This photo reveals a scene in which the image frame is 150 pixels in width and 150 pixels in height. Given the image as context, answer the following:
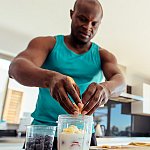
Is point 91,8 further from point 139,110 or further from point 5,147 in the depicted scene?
point 139,110

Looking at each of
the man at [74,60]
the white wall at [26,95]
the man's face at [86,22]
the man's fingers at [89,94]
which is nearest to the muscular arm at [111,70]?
the man at [74,60]

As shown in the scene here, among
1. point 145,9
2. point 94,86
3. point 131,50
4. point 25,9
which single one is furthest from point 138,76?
point 94,86

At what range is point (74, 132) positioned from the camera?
0.52m

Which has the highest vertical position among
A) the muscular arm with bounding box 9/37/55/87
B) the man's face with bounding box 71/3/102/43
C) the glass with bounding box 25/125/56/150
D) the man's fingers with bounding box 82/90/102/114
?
the man's face with bounding box 71/3/102/43

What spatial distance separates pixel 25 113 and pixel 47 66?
1873 millimetres

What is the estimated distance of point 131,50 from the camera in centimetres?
320

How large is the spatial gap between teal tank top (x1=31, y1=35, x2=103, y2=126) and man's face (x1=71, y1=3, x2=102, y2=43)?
6cm

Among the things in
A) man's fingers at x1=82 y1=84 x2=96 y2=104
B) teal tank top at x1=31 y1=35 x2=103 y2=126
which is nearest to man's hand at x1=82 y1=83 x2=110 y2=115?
man's fingers at x1=82 y1=84 x2=96 y2=104

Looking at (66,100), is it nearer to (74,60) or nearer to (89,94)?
(89,94)

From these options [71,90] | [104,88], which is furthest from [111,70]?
[71,90]

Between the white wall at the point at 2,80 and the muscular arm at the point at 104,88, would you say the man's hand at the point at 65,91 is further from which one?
the white wall at the point at 2,80

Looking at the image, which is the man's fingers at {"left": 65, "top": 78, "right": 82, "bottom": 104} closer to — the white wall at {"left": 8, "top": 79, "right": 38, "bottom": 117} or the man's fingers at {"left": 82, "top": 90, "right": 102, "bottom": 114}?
the man's fingers at {"left": 82, "top": 90, "right": 102, "bottom": 114}

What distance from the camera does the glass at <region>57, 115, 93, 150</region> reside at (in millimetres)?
506

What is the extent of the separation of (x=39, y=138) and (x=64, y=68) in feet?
1.03
